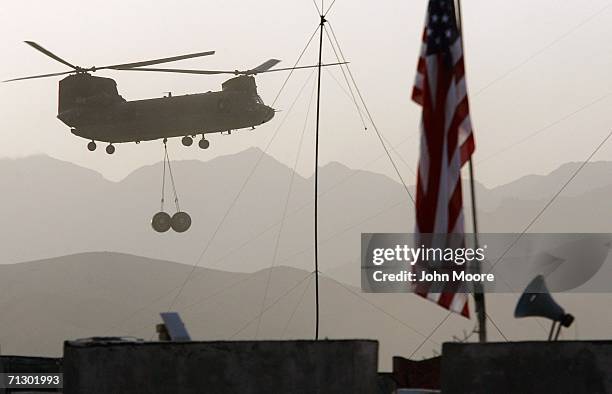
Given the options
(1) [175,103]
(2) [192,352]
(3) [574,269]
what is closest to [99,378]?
(2) [192,352]

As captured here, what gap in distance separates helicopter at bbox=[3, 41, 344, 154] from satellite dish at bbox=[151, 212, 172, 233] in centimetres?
1026

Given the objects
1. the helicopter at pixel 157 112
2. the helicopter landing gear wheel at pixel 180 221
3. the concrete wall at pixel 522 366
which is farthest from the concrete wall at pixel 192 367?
the helicopter landing gear wheel at pixel 180 221

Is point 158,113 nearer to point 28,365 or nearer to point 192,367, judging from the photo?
point 28,365

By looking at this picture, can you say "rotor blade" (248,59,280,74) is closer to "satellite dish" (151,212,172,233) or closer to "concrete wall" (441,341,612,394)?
"satellite dish" (151,212,172,233)

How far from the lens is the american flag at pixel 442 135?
59.1ft

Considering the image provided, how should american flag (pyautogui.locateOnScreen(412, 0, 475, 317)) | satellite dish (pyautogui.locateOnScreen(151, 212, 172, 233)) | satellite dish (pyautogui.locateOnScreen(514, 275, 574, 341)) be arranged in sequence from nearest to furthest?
satellite dish (pyautogui.locateOnScreen(514, 275, 574, 341)) → american flag (pyautogui.locateOnScreen(412, 0, 475, 317)) → satellite dish (pyautogui.locateOnScreen(151, 212, 172, 233))

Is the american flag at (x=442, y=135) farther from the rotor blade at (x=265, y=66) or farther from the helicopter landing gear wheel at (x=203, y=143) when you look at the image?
the rotor blade at (x=265, y=66)

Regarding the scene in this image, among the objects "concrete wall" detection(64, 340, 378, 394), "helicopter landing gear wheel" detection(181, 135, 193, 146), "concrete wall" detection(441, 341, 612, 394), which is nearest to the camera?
"concrete wall" detection(441, 341, 612, 394)

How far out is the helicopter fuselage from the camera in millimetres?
64188

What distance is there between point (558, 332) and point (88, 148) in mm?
52195

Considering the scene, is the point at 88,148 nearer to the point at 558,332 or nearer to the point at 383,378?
the point at 383,378

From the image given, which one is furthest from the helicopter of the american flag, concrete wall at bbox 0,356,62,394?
the american flag

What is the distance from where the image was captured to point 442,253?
59.0 feet

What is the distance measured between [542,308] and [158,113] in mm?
50992
